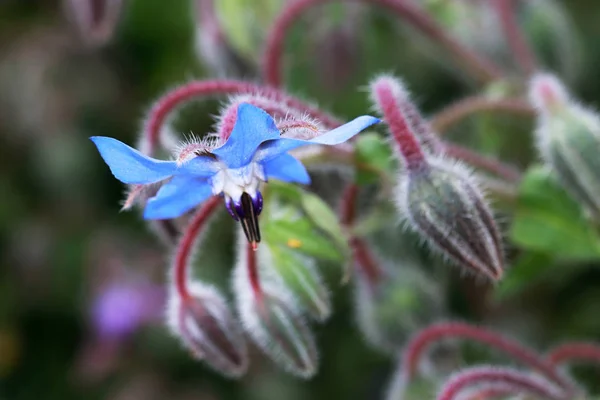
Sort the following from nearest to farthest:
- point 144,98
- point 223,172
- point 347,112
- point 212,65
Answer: point 223,172, point 212,65, point 347,112, point 144,98

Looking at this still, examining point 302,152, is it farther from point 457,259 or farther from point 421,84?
point 421,84

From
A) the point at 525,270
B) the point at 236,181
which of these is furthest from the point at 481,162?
the point at 236,181

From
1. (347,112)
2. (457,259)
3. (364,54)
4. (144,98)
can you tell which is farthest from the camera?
(144,98)

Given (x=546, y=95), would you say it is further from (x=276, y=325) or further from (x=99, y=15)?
(x=99, y=15)

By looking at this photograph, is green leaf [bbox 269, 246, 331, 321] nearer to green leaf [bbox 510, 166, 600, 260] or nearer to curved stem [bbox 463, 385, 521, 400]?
curved stem [bbox 463, 385, 521, 400]

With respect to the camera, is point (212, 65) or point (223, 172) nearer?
point (223, 172)

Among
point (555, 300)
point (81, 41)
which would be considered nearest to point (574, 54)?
point (555, 300)
